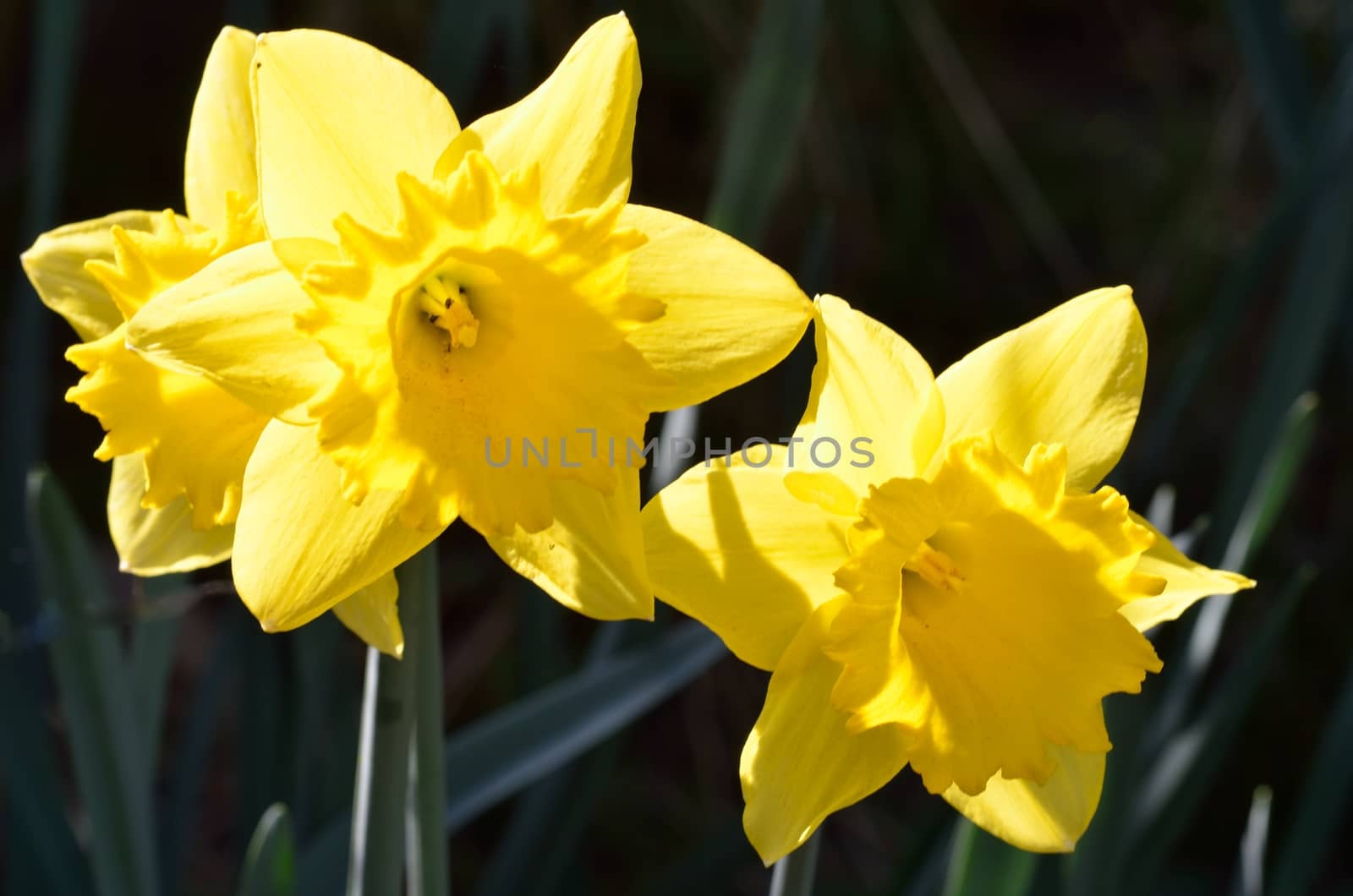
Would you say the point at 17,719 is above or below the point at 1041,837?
below

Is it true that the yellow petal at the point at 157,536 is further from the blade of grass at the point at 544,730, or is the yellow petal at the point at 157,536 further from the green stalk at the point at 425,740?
the blade of grass at the point at 544,730

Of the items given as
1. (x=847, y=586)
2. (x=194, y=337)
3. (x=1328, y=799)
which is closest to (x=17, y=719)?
(x=194, y=337)

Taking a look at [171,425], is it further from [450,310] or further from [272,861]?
[272,861]

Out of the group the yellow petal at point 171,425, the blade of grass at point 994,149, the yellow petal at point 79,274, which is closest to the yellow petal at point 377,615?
the yellow petal at point 171,425

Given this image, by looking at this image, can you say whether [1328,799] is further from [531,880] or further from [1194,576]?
[531,880]

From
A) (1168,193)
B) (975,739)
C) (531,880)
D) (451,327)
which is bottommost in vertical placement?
(531,880)

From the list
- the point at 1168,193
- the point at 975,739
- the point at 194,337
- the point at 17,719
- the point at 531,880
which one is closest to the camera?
the point at 194,337

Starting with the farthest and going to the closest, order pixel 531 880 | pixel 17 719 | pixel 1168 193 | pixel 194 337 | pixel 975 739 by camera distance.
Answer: pixel 1168 193 → pixel 531 880 → pixel 17 719 → pixel 975 739 → pixel 194 337

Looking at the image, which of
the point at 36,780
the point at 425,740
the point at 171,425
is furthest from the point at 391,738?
the point at 36,780
